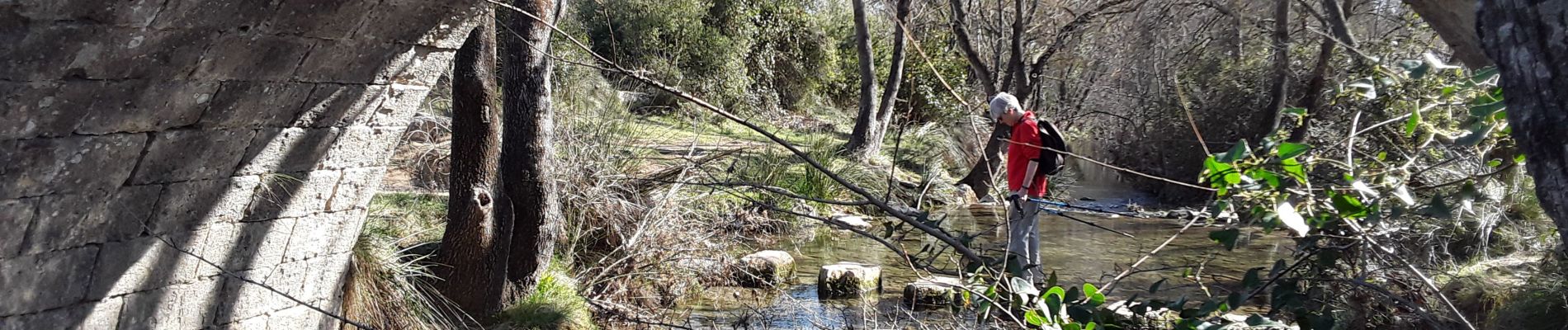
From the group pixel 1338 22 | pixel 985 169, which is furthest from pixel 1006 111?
pixel 985 169

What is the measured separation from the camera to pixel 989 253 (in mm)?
7527

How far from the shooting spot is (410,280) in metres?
5.18

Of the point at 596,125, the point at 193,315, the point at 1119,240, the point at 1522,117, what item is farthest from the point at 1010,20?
the point at 1522,117

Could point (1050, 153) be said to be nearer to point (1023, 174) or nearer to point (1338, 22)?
point (1023, 174)

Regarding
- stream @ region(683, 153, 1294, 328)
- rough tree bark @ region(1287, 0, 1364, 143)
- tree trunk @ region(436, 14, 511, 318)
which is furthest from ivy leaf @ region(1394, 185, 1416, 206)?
rough tree bark @ region(1287, 0, 1364, 143)

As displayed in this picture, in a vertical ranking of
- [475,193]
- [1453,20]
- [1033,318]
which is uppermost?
[1453,20]

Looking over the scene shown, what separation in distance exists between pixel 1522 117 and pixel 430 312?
14.7 feet

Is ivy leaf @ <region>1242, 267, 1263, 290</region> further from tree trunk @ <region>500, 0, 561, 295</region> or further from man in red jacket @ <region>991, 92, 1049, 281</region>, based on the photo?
tree trunk @ <region>500, 0, 561, 295</region>

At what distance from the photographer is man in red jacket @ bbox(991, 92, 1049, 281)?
5.82 metres

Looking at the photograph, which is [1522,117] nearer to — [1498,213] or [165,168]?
[165,168]

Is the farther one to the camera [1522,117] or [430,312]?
[430,312]

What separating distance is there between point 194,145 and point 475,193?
184 cm

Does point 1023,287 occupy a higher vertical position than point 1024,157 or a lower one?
higher

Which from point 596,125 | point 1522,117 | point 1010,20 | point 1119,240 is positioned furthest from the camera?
point 1010,20
